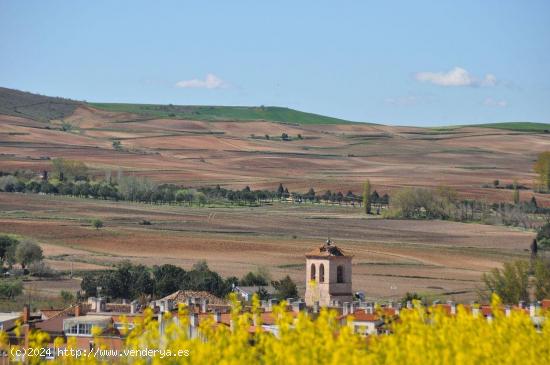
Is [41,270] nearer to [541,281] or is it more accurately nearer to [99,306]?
[99,306]

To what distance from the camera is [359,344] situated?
97.3ft

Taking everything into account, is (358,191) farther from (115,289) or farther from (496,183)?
(115,289)

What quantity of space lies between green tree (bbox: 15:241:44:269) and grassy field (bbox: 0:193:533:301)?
1352mm

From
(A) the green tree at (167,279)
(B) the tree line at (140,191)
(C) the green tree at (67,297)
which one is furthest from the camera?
(B) the tree line at (140,191)

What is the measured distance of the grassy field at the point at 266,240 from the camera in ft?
313

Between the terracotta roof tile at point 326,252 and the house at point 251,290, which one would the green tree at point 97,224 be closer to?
the house at point 251,290

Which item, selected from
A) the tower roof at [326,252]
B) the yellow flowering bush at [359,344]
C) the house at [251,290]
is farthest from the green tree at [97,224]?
the yellow flowering bush at [359,344]

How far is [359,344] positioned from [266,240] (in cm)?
8413

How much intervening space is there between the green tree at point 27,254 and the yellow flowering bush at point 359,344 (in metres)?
63.0

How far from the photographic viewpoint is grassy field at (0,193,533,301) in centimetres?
9531

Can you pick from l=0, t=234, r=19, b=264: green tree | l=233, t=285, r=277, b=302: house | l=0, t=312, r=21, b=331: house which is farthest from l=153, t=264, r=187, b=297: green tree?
l=0, t=312, r=21, b=331: house

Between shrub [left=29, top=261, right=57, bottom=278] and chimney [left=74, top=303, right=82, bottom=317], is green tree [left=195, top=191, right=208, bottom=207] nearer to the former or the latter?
shrub [left=29, top=261, right=57, bottom=278]

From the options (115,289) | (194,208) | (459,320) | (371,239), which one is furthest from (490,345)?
(194,208)

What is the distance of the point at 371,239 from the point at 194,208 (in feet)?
93.5
